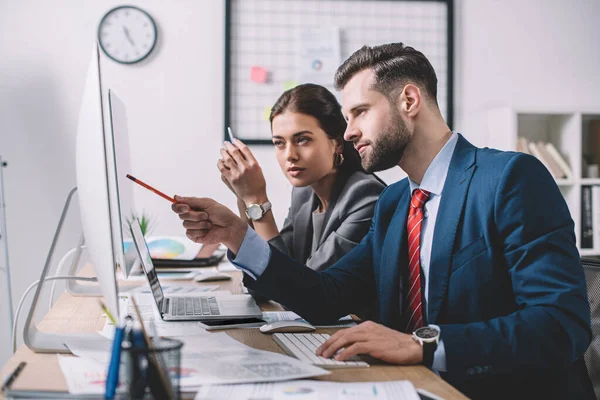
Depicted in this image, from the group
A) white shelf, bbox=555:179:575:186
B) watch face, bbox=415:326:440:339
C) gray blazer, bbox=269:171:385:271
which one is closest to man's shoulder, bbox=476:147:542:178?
watch face, bbox=415:326:440:339

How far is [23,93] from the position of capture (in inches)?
116

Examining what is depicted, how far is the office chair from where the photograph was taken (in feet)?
4.23

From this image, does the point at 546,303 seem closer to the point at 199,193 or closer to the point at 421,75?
the point at 421,75

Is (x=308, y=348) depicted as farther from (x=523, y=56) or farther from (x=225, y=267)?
(x=523, y=56)

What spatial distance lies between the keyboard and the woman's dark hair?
867mm

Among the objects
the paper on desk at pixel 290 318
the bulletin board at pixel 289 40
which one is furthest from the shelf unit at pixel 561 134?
the paper on desk at pixel 290 318

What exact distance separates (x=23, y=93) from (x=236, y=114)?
1.03 metres

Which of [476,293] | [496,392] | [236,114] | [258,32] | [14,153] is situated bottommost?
[496,392]

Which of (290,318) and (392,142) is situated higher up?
(392,142)

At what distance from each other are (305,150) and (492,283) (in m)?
0.93

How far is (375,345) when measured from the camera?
3.21ft

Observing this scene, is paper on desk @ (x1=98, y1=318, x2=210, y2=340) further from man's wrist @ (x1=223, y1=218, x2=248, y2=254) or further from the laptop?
man's wrist @ (x1=223, y1=218, x2=248, y2=254)

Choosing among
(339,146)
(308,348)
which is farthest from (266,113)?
(308,348)

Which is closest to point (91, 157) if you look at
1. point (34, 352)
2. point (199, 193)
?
point (34, 352)
